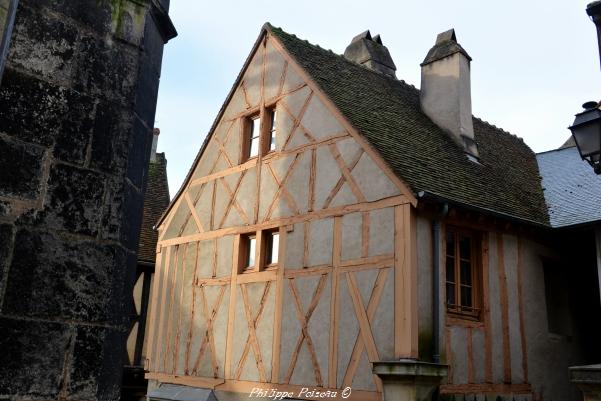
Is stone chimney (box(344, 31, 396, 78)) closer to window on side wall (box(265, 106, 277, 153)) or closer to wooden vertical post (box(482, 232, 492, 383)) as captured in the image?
window on side wall (box(265, 106, 277, 153))

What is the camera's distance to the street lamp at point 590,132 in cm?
469

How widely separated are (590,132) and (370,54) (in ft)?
32.3

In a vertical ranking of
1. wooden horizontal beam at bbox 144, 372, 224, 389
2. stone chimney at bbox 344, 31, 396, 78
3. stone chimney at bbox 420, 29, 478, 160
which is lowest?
wooden horizontal beam at bbox 144, 372, 224, 389

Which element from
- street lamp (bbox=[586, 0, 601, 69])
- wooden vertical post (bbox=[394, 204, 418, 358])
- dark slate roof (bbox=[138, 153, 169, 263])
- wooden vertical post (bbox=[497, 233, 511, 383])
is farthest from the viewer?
dark slate roof (bbox=[138, 153, 169, 263])

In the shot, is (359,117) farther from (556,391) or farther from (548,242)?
(556,391)

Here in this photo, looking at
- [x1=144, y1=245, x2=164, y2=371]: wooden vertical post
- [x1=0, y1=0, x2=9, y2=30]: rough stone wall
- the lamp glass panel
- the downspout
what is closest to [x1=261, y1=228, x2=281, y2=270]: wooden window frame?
the downspout

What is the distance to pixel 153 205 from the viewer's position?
1583 cm

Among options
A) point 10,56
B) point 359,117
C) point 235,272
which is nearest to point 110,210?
point 10,56

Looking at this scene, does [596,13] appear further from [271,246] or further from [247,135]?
[247,135]

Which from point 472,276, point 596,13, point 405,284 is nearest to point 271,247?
point 405,284

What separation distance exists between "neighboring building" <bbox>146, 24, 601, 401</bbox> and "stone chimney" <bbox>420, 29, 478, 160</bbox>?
4 cm

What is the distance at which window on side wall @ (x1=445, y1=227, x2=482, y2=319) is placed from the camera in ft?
28.5

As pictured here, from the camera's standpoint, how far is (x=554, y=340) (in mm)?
9984

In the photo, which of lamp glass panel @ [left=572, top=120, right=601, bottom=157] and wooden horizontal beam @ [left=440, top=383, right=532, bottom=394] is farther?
wooden horizontal beam @ [left=440, top=383, right=532, bottom=394]
